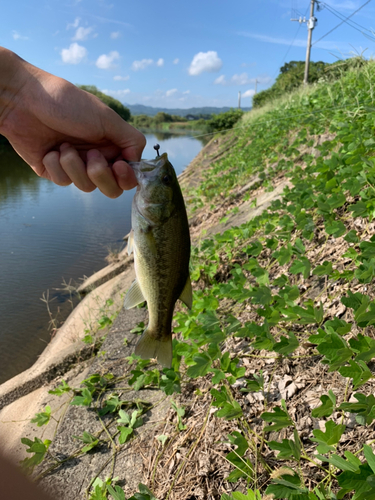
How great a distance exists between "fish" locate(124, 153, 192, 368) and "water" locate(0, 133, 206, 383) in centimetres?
530

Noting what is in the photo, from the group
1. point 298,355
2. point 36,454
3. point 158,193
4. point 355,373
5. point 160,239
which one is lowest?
point 36,454

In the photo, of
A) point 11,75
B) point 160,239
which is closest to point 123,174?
point 160,239

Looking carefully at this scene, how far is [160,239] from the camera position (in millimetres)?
2119

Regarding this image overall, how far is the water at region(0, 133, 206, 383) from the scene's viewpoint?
23.8ft

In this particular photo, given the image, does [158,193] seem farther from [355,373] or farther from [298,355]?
[298,355]

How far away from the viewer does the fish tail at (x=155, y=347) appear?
231 centimetres

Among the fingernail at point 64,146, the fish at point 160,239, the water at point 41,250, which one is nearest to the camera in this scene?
the fish at point 160,239

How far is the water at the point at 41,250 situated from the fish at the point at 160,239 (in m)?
5.30

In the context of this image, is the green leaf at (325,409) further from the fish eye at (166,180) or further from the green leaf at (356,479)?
the fish eye at (166,180)

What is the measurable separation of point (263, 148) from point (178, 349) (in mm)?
8567

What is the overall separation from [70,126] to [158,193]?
97 cm

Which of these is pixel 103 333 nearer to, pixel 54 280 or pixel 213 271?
A: pixel 213 271

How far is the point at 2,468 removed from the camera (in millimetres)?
591

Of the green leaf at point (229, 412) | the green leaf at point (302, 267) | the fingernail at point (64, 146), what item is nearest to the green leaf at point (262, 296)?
the green leaf at point (302, 267)
